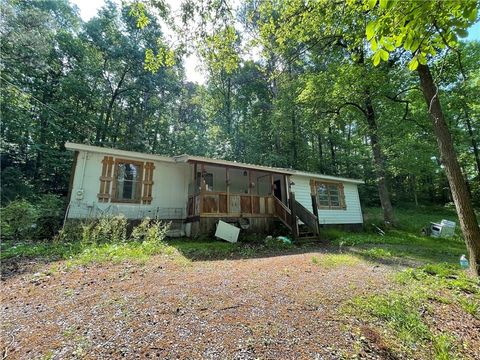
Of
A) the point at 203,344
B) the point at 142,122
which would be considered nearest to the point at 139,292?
the point at 203,344

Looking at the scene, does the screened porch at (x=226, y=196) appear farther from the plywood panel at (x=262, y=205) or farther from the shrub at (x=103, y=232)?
the shrub at (x=103, y=232)

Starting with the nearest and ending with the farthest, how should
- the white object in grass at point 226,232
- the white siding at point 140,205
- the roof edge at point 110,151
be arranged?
the roof edge at point 110,151 < the white siding at point 140,205 < the white object in grass at point 226,232

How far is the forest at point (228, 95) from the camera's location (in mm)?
7059

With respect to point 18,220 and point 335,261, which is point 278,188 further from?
point 18,220

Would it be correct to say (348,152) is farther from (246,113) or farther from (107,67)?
(107,67)

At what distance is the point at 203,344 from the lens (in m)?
2.54

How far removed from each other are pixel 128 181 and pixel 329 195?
1090cm

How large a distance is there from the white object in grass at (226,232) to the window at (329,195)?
6.47 m

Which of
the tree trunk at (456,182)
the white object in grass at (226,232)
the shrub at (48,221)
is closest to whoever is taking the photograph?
the tree trunk at (456,182)

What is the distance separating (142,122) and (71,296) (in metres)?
20.8

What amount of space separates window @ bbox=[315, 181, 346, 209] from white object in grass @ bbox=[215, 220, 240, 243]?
647 centimetres

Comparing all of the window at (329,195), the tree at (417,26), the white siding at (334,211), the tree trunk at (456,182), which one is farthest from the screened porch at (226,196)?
the tree at (417,26)

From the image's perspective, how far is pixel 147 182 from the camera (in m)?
9.89

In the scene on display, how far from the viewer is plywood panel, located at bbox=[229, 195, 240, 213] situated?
10264 millimetres
